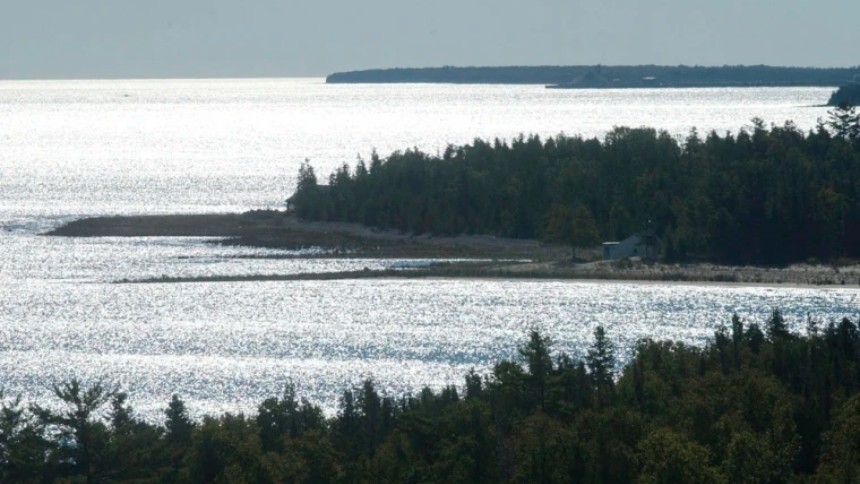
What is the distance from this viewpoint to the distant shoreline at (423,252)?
72.3 metres

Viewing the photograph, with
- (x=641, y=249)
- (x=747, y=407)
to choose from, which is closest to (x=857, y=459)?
(x=747, y=407)

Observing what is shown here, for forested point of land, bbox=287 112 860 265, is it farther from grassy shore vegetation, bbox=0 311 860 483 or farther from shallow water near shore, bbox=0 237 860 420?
grassy shore vegetation, bbox=0 311 860 483

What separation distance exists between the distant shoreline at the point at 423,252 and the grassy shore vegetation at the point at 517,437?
110 feet

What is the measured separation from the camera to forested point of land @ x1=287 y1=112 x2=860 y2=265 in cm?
7819

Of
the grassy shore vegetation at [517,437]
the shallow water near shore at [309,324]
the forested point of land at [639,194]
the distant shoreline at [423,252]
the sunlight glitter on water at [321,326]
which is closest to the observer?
the grassy shore vegetation at [517,437]

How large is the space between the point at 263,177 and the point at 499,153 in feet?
199

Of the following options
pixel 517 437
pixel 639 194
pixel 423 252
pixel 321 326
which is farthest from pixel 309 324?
pixel 517 437

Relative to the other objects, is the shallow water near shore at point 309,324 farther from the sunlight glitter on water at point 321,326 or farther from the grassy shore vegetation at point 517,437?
the grassy shore vegetation at point 517,437

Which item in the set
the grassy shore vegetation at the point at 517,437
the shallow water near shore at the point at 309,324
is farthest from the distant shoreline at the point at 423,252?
the grassy shore vegetation at the point at 517,437

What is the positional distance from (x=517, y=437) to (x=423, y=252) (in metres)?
49.8

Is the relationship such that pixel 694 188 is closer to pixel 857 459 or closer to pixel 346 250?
pixel 346 250

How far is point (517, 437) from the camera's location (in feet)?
108

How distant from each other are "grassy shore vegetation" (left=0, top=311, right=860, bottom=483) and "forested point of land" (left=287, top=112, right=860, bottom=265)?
132 ft

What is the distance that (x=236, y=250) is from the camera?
86125mm
